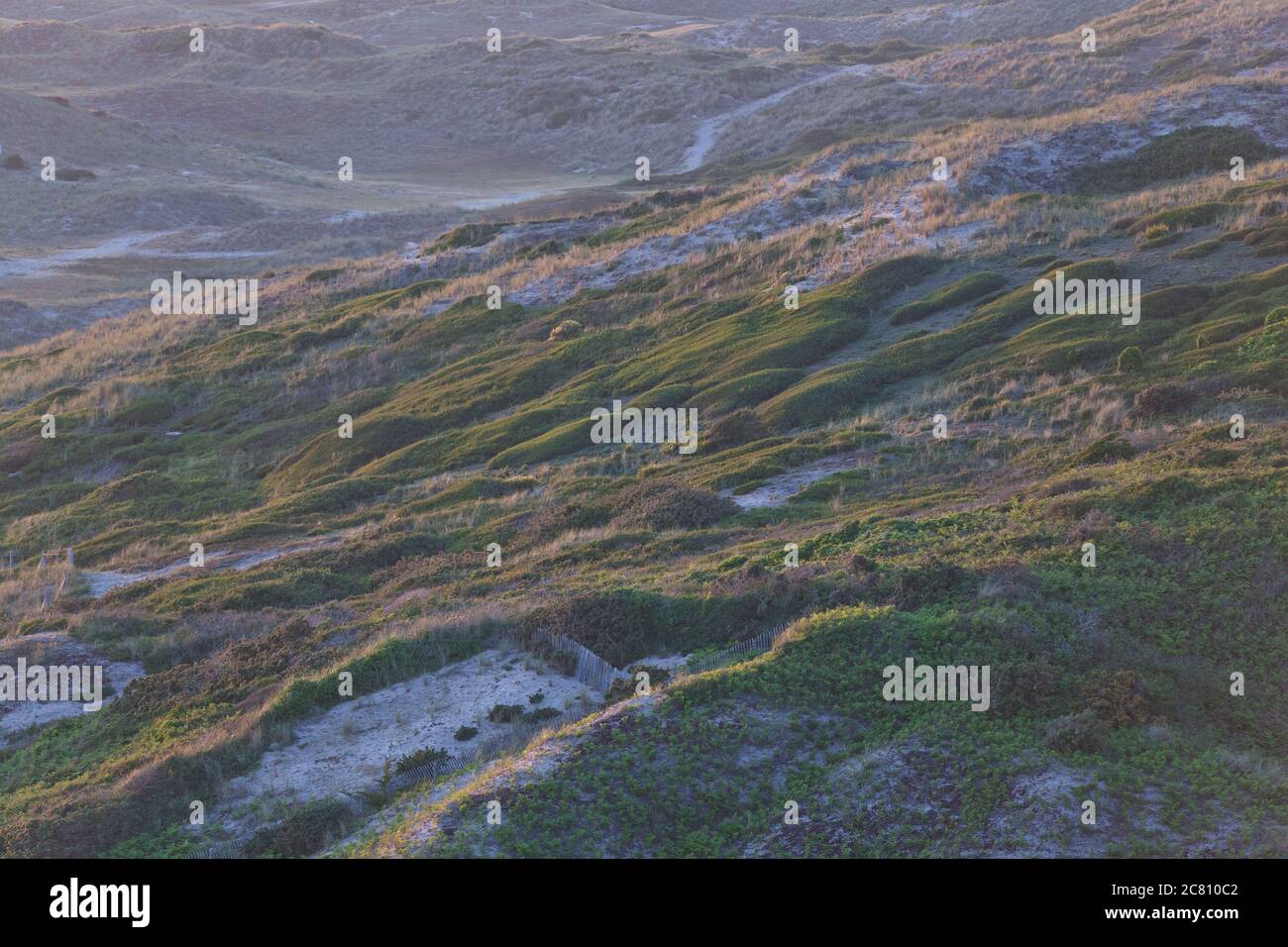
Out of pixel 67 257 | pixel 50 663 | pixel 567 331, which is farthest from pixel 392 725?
pixel 67 257

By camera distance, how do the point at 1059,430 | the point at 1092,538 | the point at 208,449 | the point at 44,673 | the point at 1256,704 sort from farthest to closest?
1. the point at 208,449
2. the point at 1059,430
3. the point at 44,673
4. the point at 1092,538
5. the point at 1256,704

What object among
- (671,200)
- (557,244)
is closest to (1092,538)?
(557,244)

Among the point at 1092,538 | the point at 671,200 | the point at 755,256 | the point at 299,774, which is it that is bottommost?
the point at 299,774

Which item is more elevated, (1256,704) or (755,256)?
(755,256)

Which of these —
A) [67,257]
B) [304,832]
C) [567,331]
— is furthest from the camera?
[67,257]

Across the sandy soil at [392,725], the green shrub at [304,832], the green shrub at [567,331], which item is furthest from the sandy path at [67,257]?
the green shrub at [304,832]

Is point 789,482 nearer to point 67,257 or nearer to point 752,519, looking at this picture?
point 752,519

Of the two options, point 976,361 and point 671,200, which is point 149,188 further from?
point 976,361

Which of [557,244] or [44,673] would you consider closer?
[44,673]

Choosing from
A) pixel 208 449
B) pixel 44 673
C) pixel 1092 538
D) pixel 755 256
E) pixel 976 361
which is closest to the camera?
pixel 1092 538
